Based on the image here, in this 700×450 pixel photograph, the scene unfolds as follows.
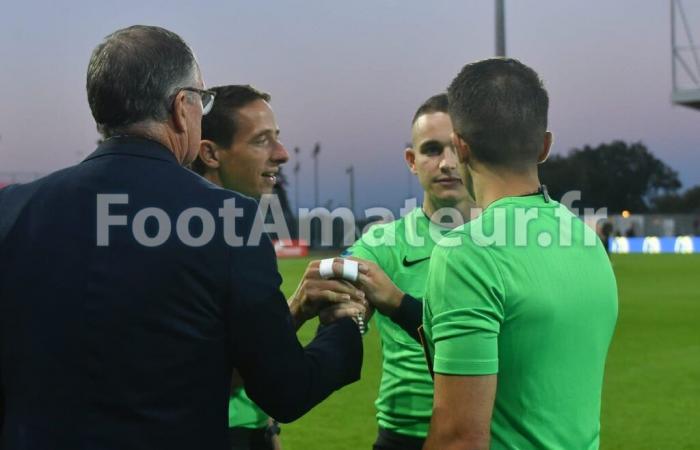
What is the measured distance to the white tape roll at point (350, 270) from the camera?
321 cm

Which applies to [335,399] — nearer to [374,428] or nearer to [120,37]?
[374,428]

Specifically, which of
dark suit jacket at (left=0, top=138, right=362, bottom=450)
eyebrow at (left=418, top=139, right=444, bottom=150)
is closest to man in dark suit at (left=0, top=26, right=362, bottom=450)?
dark suit jacket at (left=0, top=138, right=362, bottom=450)

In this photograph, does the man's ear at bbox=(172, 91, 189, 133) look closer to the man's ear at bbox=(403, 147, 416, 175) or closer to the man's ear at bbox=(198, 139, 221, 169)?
the man's ear at bbox=(198, 139, 221, 169)

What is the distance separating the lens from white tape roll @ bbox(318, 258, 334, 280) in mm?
3166

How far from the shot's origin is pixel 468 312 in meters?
2.46

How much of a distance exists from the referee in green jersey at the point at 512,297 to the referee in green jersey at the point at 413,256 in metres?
1.06

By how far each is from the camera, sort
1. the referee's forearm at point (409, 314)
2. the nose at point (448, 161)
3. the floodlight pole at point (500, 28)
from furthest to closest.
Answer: the floodlight pole at point (500, 28), the nose at point (448, 161), the referee's forearm at point (409, 314)

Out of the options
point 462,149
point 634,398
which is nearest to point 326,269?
point 462,149

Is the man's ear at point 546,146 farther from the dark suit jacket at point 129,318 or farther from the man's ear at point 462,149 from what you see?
the dark suit jacket at point 129,318

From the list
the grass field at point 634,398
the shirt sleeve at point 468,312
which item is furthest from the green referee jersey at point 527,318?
the grass field at point 634,398

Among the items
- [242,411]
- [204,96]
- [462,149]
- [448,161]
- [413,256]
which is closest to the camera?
[204,96]

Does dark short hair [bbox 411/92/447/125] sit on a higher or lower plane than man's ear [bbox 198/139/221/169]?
higher

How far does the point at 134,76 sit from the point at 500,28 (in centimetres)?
1247

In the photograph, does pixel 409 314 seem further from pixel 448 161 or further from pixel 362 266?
pixel 448 161
